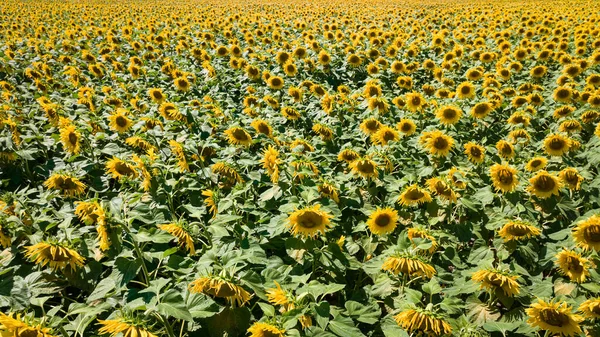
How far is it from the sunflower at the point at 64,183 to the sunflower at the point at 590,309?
383 centimetres

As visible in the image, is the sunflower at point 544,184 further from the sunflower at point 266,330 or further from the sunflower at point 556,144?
the sunflower at point 266,330

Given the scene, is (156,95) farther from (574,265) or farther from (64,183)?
(574,265)

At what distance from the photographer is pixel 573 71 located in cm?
711

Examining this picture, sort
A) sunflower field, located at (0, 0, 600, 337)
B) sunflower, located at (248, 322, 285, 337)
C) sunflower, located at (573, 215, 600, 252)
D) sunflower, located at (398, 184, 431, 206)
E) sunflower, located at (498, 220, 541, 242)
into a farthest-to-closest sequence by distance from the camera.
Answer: sunflower, located at (398, 184, 431, 206)
sunflower, located at (498, 220, 541, 242)
sunflower, located at (573, 215, 600, 252)
sunflower field, located at (0, 0, 600, 337)
sunflower, located at (248, 322, 285, 337)

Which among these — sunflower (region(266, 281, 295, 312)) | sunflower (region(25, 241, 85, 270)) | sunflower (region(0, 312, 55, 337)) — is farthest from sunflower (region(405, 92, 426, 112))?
sunflower (region(0, 312, 55, 337))

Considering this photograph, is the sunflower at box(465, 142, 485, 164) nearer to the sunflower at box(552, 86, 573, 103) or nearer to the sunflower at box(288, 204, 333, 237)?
the sunflower at box(288, 204, 333, 237)

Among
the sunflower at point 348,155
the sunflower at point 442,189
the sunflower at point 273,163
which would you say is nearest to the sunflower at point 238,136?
the sunflower at point 273,163

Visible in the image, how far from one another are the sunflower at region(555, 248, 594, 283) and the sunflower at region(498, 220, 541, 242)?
0.23 metres

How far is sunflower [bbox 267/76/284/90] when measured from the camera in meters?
6.48

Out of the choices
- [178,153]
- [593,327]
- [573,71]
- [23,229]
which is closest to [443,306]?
[593,327]

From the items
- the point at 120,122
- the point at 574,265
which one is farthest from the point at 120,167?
the point at 574,265

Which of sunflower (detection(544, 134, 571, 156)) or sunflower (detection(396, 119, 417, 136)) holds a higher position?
sunflower (detection(544, 134, 571, 156))

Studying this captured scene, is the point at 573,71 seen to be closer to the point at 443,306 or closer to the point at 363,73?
the point at 363,73

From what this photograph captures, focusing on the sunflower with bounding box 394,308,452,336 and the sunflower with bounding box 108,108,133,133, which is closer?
the sunflower with bounding box 394,308,452,336
